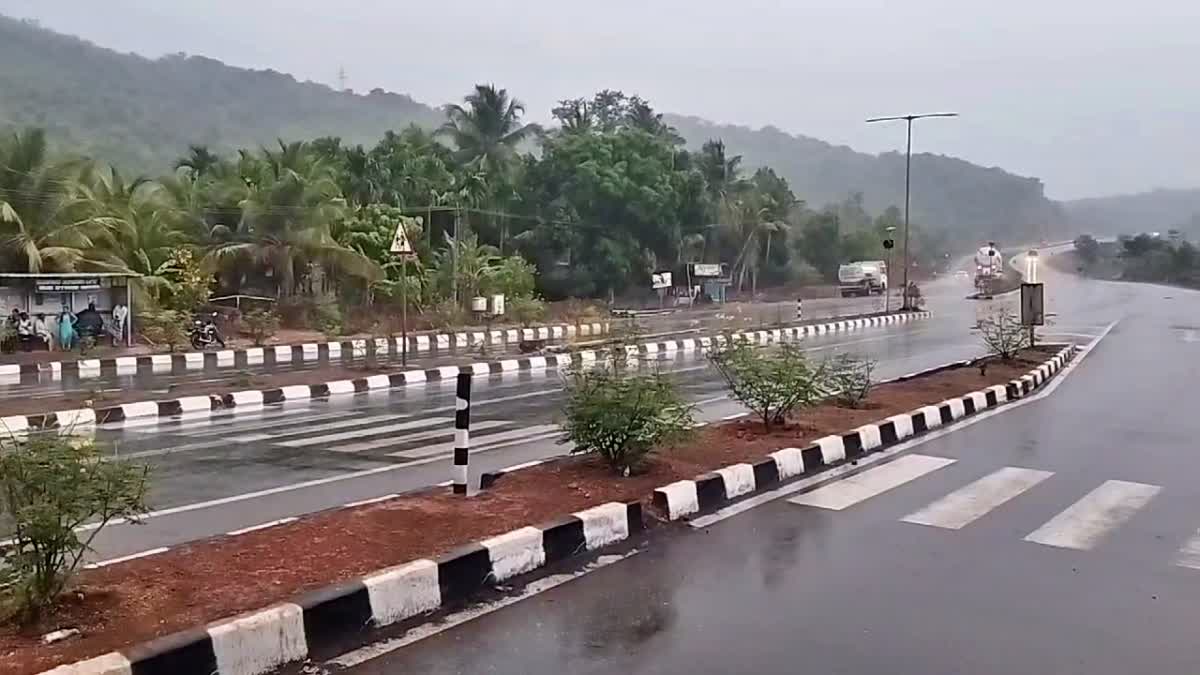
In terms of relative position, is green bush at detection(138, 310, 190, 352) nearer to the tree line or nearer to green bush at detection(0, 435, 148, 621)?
the tree line

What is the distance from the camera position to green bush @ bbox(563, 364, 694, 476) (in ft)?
28.5

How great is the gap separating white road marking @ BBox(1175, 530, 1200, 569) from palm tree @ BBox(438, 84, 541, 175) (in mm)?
50136

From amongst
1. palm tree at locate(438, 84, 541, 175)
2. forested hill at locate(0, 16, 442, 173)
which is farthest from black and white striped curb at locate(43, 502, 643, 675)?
forested hill at locate(0, 16, 442, 173)

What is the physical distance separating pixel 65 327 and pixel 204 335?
3343 millimetres

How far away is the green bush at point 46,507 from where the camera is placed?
5.10m

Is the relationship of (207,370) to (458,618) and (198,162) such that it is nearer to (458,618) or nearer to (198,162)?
(458,618)

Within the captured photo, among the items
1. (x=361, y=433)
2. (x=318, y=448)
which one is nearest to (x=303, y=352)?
(x=361, y=433)

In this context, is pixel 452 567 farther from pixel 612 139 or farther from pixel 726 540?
pixel 612 139

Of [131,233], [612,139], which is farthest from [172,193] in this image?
[612,139]

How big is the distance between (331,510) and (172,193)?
28361 mm

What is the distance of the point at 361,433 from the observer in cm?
1268

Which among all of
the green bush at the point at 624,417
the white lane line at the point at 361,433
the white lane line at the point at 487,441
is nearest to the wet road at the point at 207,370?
the white lane line at the point at 487,441

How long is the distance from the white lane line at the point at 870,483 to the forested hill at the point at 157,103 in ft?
212

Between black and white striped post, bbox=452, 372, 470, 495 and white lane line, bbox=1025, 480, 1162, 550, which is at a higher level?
black and white striped post, bbox=452, 372, 470, 495
